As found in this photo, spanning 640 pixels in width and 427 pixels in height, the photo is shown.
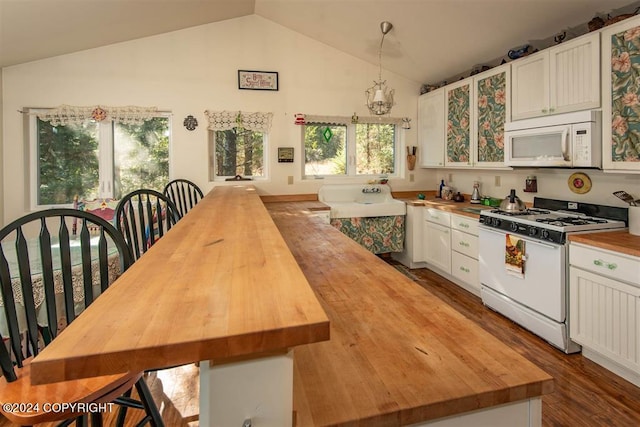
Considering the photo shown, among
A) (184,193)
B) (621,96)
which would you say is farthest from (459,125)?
(184,193)

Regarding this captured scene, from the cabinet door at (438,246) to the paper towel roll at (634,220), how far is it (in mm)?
1532

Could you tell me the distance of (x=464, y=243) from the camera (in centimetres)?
341

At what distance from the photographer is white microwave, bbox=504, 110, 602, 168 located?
235 centimetres

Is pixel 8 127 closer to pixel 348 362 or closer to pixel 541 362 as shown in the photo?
pixel 348 362

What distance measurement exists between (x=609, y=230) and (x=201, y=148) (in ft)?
11.8

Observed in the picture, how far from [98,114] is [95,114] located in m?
0.03

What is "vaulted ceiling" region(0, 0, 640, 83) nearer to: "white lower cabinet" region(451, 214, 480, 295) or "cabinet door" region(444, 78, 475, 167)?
"cabinet door" region(444, 78, 475, 167)

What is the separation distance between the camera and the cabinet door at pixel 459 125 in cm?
364

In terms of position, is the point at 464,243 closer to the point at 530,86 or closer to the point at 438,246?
the point at 438,246

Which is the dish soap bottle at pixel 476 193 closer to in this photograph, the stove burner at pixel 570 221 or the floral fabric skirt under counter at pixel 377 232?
the floral fabric skirt under counter at pixel 377 232

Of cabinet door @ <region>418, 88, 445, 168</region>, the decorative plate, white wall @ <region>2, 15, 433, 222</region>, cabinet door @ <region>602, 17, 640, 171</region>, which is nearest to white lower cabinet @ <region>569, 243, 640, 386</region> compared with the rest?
cabinet door @ <region>602, 17, 640, 171</region>

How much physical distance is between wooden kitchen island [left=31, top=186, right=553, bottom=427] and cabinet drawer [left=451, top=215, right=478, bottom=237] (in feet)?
7.31

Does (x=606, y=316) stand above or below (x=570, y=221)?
below

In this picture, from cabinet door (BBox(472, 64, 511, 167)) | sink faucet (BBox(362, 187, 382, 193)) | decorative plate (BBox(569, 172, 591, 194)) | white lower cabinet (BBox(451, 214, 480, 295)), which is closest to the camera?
decorative plate (BBox(569, 172, 591, 194))
